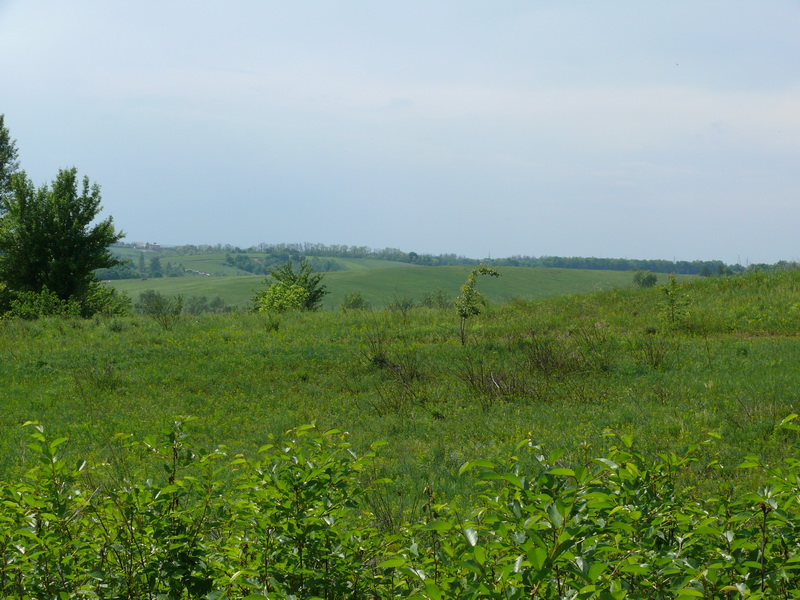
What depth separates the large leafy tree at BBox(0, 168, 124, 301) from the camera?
29516 mm

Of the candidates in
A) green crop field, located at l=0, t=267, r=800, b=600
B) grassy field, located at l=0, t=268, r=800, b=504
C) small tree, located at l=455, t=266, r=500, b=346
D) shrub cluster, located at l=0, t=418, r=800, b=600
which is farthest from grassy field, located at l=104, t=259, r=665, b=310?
shrub cluster, located at l=0, t=418, r=800, b=600

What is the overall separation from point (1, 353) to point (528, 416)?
42.5 ft

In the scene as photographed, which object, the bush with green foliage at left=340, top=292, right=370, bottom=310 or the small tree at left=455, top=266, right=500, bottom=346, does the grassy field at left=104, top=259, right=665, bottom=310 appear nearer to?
the bush with green foliage at left=340, top=292, right=370, bottom=310

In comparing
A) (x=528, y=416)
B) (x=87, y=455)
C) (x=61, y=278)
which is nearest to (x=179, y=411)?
(x=87, y=455)

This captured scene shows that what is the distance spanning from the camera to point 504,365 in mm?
14133

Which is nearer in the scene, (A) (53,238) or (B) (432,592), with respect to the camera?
(B) (432,592)

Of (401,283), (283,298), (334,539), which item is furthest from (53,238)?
(401,283)

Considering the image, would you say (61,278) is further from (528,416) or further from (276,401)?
(528,416)

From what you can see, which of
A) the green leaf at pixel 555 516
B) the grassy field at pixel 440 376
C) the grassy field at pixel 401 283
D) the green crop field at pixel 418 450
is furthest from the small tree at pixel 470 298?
the grassy field at pixel 401 283

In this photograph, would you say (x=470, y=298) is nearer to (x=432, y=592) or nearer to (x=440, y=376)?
(x=440, y=376)

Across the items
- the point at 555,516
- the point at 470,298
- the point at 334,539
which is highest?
the point at 470,298

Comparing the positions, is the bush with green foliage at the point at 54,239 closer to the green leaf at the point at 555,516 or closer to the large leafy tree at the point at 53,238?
the large leafy tree at the point at 53,238

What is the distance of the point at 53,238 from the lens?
29.8 m

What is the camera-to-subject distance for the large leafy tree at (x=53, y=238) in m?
29.5
